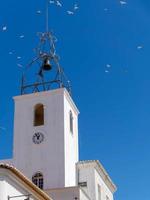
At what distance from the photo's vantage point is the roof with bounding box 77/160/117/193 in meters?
35.2

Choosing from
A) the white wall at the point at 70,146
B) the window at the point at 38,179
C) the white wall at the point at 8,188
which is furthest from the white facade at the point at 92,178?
the white wall at the point at 8,188

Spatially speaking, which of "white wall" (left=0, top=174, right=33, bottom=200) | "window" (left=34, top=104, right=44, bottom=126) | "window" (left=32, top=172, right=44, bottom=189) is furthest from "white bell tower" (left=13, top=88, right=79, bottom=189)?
"white wall" (left=0, top=174, right=33, bottom=200)

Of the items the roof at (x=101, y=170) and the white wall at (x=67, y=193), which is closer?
the white wall at (x=67, y=193)

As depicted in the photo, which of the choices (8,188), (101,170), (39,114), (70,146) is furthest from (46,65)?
(8,188)

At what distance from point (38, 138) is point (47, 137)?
23.6 inches

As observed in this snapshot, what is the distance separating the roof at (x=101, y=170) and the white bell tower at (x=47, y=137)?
30.9 inches

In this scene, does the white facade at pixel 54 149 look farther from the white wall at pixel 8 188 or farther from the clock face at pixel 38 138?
the white wall at pixel 8 188

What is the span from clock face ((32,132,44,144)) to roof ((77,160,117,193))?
10.4ft

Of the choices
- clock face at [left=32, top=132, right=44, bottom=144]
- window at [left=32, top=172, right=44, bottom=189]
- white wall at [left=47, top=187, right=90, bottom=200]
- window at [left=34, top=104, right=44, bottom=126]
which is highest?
window at [left=34, top=104, right=44, bottom=126]

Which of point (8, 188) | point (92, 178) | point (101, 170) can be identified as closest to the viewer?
point (8, 188)

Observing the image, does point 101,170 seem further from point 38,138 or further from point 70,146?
point 38,138

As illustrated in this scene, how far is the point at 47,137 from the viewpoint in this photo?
111 feet

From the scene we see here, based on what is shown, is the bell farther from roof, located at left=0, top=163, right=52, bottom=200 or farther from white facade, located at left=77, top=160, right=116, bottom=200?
roof, located at left=0, top=163, right=52, bottom=200

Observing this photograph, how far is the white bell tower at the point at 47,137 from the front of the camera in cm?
3291
